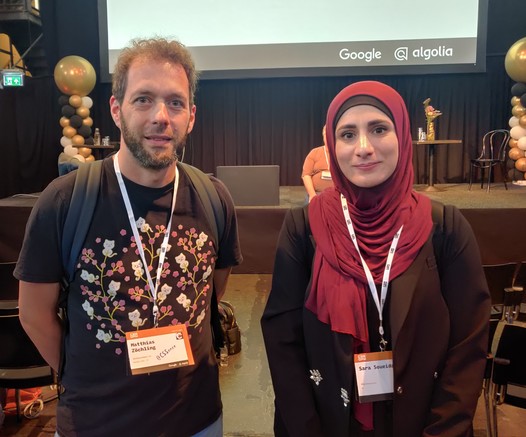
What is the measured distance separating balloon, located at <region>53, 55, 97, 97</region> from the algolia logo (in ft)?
11.6

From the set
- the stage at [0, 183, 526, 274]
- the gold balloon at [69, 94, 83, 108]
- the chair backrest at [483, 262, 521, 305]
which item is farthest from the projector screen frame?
the chair backrest at [483, 262, 521, 305]

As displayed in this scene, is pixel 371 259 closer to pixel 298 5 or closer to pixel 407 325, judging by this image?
pixel 407 325

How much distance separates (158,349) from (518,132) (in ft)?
21.4

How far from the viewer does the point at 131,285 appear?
121 centimetres

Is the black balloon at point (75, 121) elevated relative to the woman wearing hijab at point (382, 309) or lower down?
elevated

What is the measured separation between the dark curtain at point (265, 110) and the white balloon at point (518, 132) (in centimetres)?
103

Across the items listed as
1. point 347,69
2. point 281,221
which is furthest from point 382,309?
point 347,69

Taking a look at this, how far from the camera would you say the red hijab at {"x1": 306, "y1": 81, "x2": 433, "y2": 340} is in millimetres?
1160

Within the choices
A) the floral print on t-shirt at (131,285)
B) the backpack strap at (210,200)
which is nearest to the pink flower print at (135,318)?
the floral print on t-shirt at (131,285)

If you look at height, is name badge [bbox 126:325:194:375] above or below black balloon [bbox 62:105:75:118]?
below

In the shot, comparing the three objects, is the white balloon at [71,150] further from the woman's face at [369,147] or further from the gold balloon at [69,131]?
the woman's face at [369,147]

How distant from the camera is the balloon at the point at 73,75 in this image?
6836 millimetres

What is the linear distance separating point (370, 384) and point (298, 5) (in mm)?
6170

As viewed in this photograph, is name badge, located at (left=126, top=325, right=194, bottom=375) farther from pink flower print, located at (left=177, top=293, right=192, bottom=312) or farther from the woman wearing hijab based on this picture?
the woman wearing hijab
